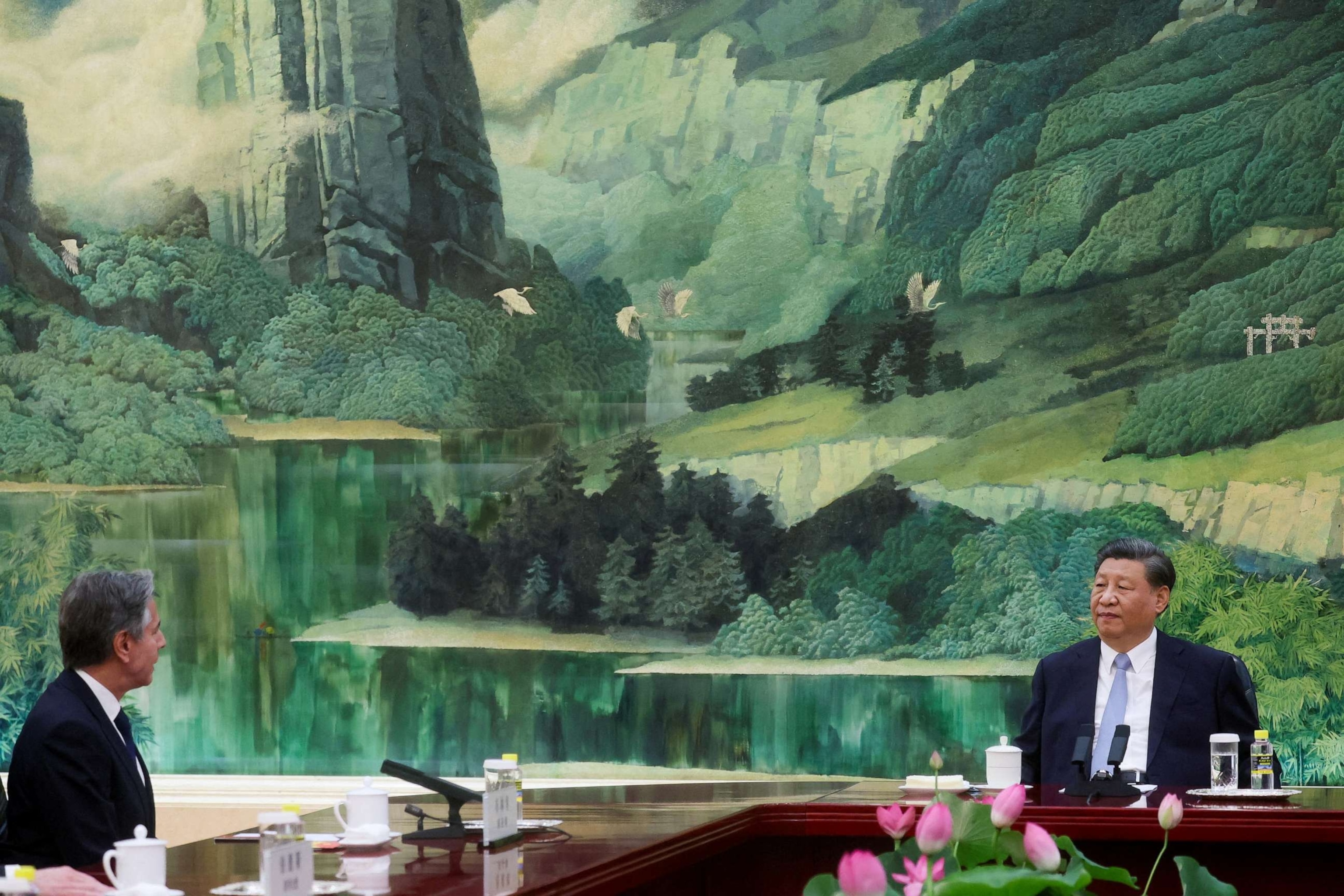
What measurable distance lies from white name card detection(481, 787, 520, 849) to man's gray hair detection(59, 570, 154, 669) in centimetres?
96

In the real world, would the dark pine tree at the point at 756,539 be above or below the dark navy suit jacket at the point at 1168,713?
above

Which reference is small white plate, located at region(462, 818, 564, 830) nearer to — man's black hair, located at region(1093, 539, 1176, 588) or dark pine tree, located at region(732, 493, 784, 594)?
man's black hair, located at region(1093, 539, 1176, 588)

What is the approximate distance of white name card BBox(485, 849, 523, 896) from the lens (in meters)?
2.50

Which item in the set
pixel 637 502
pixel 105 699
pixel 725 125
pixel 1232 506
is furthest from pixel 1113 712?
pixel 725 125

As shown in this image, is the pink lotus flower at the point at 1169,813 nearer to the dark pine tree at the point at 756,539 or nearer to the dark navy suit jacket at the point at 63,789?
the dark navy suit jacket at the point at 63,789

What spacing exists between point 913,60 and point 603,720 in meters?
3.12

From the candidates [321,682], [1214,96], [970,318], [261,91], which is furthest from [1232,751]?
[261,91]

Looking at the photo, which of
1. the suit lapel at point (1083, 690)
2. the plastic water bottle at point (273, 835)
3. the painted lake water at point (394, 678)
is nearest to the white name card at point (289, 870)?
the plastic water bottle at point (273, 835)

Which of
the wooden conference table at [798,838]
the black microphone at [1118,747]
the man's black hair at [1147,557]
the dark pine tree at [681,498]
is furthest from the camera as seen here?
the dark pine tree at [681,498]

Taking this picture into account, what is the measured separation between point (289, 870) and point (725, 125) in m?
A: 5.30

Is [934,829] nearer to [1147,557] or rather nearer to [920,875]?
[920,875]

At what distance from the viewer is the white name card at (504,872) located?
2.50m

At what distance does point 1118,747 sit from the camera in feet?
13.4

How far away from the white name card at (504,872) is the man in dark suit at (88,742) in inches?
35.2
